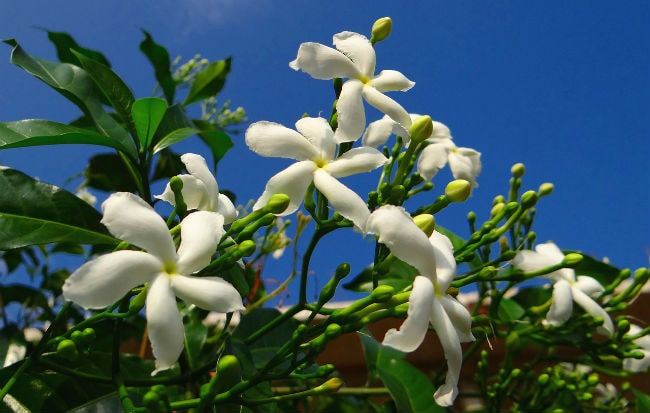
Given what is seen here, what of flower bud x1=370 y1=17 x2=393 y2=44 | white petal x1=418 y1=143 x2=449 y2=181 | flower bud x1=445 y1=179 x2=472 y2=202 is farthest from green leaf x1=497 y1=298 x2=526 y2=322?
flower bud x1=370 y1=17 x2=393 y2=44

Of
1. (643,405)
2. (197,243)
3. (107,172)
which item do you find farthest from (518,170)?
(107,172)

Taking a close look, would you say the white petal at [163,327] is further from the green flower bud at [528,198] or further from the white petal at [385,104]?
the green flower bud at [528,198]

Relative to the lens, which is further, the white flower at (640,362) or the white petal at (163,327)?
the white flower at (640,362)

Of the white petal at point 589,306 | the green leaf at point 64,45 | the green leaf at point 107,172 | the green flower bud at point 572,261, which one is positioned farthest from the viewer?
the green leaf at point 107,172

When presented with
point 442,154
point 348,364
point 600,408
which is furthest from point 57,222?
point 348,364

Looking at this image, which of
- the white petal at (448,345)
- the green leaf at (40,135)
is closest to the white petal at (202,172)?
the green leaf at (40,135)

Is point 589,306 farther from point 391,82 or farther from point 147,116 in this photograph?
point 147,116
